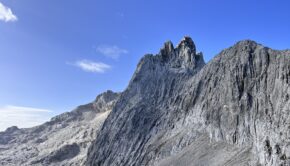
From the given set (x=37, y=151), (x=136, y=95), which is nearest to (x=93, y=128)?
(x=37, y=151)

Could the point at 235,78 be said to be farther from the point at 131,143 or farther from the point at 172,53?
the point at 172,53

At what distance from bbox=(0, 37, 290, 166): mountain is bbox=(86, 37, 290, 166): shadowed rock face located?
0.14 metres

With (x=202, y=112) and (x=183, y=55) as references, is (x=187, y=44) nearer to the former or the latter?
(x=183, y=55)

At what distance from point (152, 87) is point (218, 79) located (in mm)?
21192

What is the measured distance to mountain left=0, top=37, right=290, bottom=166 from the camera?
160 feet

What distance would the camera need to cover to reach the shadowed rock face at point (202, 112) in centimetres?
4900

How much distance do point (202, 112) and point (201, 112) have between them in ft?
1.02

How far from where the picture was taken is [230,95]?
2323 inches

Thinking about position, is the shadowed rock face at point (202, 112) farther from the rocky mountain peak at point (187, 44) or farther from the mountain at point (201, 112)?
the rocky mountain peak at point (187, 44)

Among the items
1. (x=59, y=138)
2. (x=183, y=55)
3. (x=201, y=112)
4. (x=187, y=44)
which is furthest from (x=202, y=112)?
(x=59, y=138)

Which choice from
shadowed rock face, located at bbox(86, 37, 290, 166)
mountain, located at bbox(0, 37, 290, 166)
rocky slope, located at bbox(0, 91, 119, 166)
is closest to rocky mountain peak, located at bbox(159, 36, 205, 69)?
mountain, located at bbox(0, 37, 290, 166)

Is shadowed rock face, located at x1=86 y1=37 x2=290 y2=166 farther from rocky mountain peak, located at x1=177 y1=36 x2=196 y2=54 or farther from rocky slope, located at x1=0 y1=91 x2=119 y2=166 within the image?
rocky slope, located at x1=0 y1=91 x2=119 y2=166

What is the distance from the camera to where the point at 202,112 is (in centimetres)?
6291

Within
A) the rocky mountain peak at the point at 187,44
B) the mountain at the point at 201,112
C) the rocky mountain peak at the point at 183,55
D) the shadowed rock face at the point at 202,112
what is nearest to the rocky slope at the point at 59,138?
the mountain at the point at 201,112
